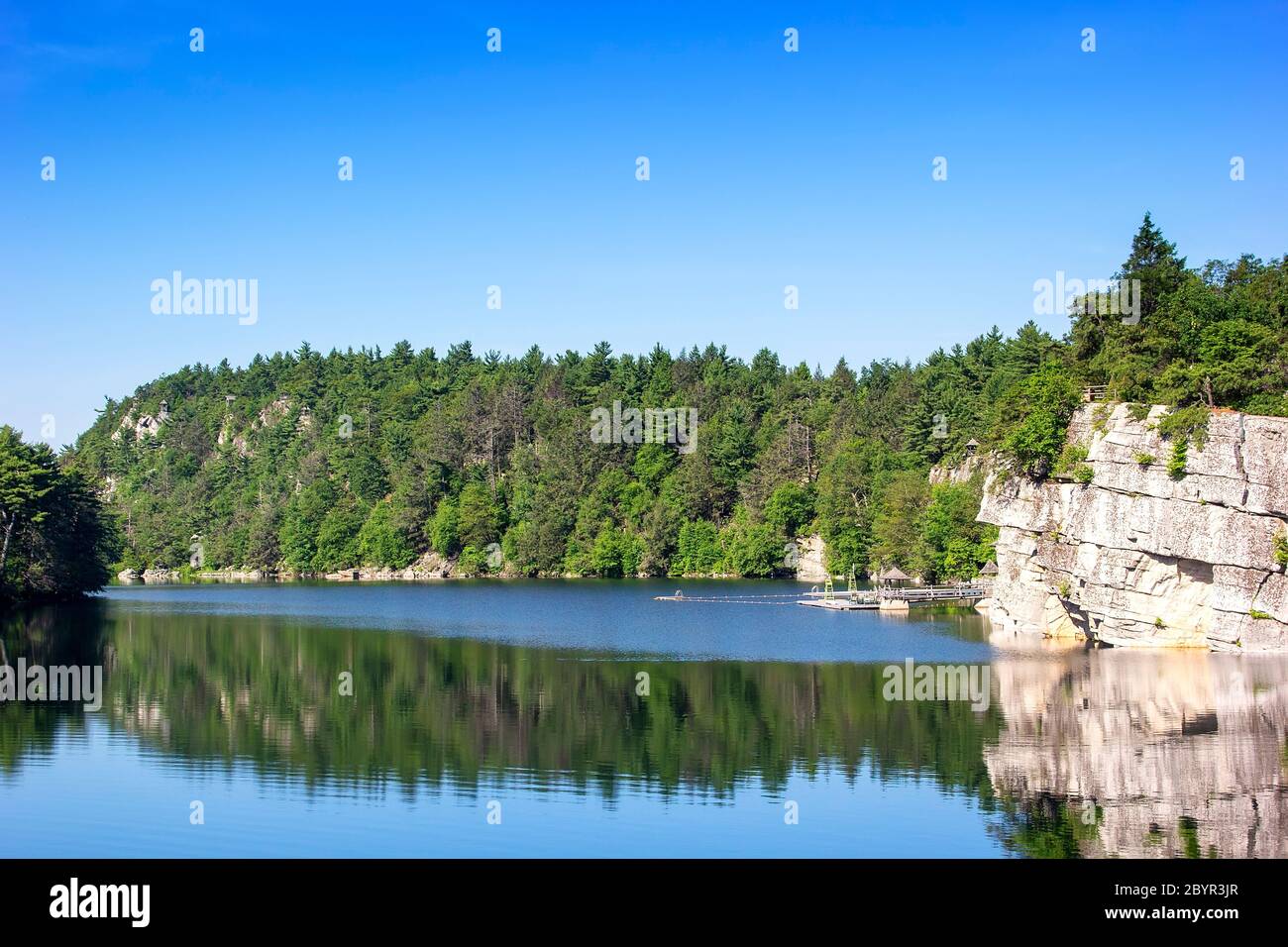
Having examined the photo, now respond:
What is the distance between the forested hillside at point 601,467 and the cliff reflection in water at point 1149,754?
2196 centimetres

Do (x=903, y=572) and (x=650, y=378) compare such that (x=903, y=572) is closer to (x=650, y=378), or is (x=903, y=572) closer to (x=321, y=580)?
(x=650, y=378)

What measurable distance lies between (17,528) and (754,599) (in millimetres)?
52290

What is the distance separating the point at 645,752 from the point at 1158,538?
28082 millimetres

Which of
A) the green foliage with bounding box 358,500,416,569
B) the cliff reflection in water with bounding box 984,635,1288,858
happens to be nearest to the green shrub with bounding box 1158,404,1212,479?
the cliff reflection in water with bounding box 984,635,1288,858

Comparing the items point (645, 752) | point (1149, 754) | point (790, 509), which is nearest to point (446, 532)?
point (790, 509)

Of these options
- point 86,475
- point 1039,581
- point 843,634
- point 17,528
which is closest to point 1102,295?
point 1039,581

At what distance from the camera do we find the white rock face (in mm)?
48656

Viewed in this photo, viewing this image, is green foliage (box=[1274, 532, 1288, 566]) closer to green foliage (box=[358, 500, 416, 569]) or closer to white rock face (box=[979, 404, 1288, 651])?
white rock face (box=[979, 404, 1288, 651])

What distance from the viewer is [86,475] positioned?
101688 millimetres

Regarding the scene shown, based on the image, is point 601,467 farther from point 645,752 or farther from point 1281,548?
point 645,752

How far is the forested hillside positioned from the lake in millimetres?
24063

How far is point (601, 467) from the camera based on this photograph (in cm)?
14750
